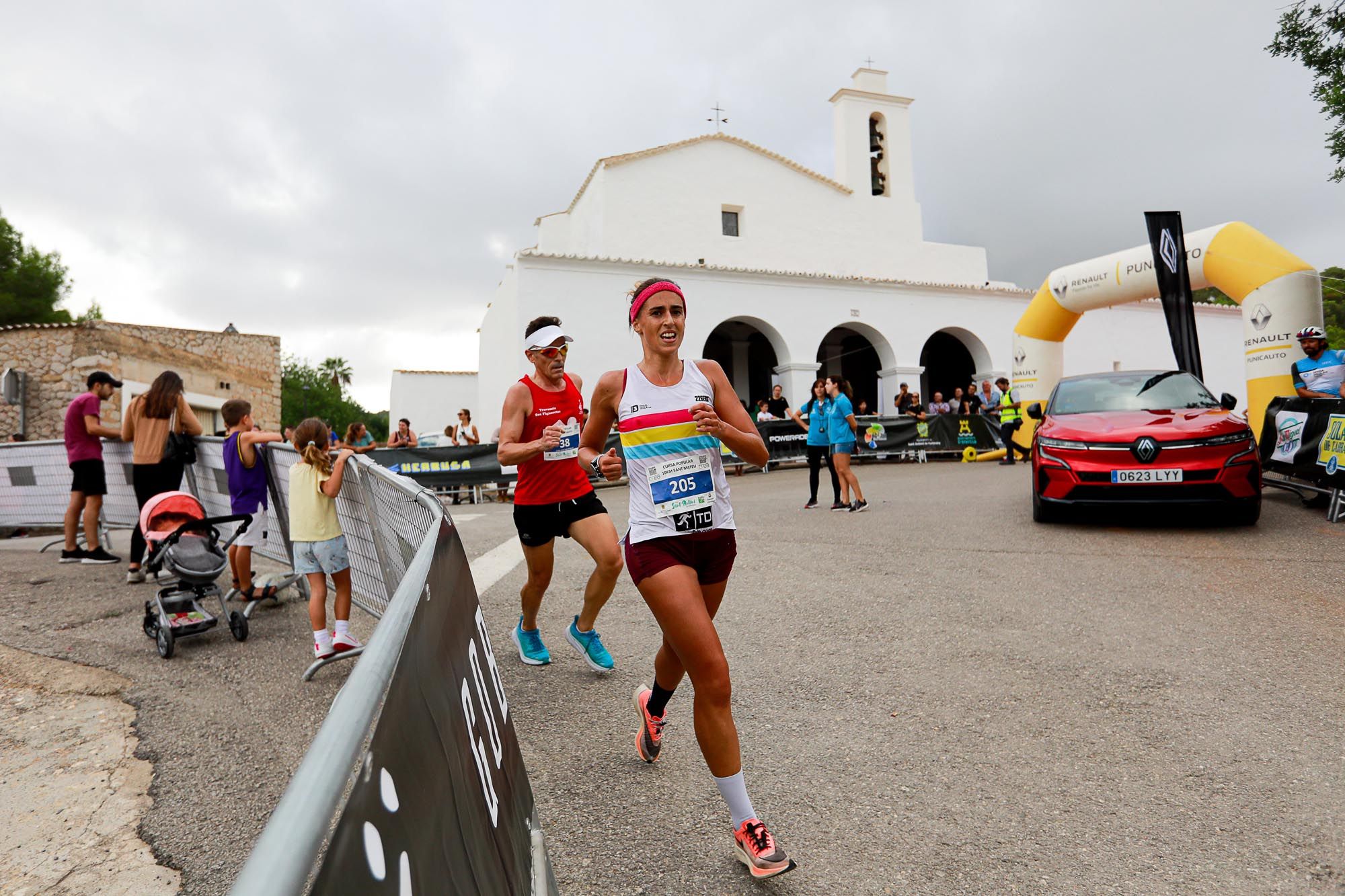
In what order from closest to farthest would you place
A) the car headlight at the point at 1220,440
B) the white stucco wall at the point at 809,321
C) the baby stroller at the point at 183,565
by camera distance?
the baby stroller at the point at 183,565
the car headlight at the point at 1220,440
the white stucco wall at the point at 809,321

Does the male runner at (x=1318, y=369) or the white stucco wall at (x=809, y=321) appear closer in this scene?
the male runner at (x=1318, y=369)

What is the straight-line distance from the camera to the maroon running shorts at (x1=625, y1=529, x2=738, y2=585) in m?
2.73

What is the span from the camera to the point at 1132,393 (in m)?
8.48

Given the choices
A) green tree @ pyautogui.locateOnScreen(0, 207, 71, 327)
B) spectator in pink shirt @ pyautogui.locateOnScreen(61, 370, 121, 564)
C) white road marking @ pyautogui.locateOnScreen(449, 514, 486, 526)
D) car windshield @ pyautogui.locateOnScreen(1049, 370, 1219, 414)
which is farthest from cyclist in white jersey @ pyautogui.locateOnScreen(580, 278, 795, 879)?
green tree @ pyautogui.locateOnScreen(0, 207, 71, 327)

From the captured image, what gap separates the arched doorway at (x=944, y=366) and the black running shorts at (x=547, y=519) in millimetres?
26476

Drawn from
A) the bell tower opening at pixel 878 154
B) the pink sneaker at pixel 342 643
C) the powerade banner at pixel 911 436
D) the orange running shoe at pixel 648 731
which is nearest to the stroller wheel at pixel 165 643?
the pink sneaker at pixel 342 643

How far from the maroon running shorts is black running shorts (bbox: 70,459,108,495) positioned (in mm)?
7714

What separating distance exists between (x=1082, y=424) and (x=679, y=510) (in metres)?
6.55

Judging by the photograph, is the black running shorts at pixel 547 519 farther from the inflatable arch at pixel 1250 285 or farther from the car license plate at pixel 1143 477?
the inflatable arch at pixel 1250 285

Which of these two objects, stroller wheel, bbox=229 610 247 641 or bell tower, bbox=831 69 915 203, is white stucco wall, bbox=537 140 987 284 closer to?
bell tower, bbox=831 69 915 203

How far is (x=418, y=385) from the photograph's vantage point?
34969 mm

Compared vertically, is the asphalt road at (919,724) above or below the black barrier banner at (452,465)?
below

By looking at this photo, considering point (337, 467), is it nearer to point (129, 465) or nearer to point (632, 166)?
point (129, 465)

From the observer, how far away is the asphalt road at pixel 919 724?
8.41 ft
